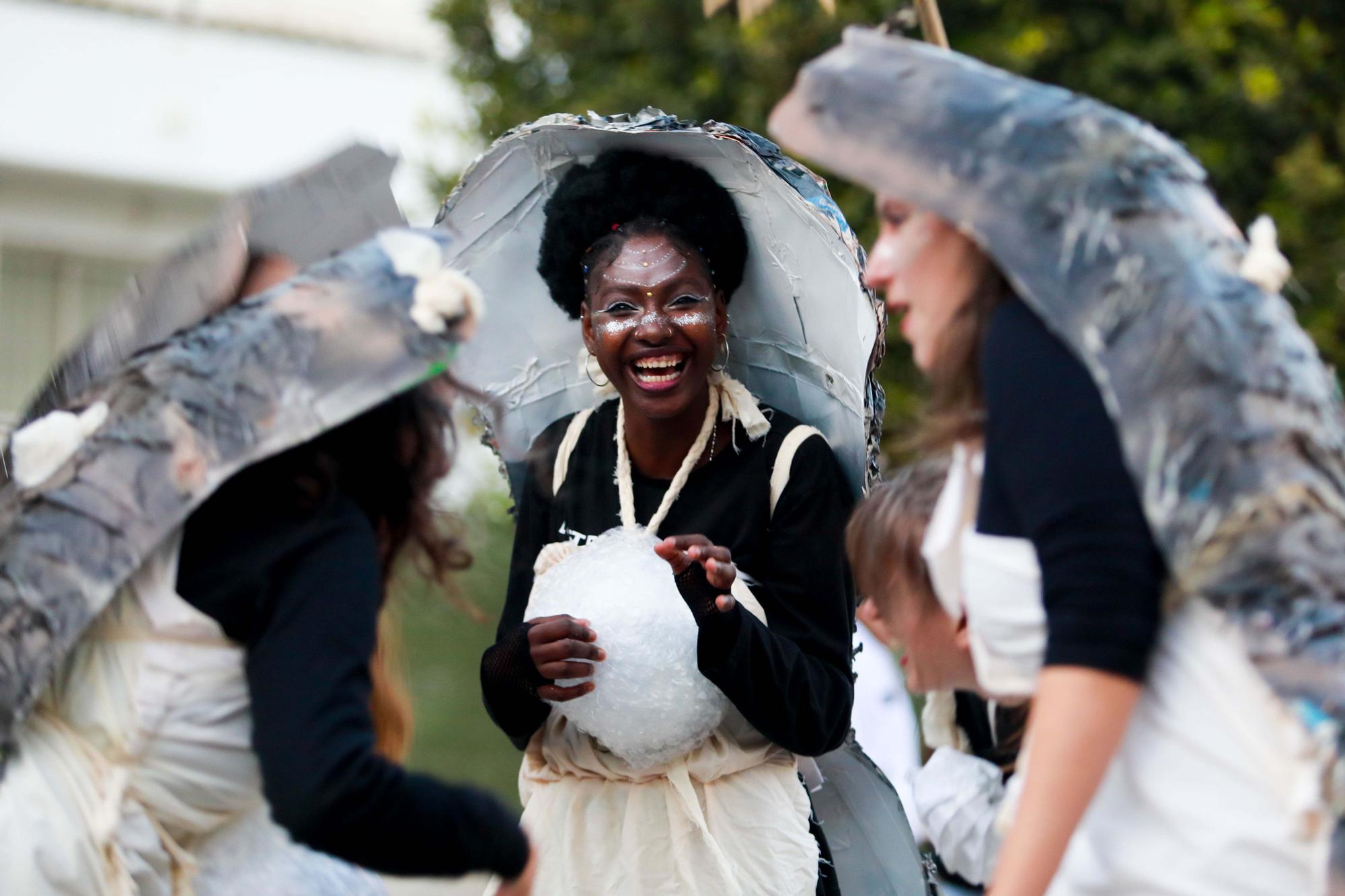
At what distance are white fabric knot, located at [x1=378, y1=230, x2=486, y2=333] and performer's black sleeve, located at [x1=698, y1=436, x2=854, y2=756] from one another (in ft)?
2.89

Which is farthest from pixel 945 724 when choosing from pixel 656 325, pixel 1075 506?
pixel 1075 506

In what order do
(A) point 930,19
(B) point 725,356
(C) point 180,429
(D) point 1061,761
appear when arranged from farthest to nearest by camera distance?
(B) point 725,356
(A) point 930,19
(C) point 180,429
(D) point 1061,761

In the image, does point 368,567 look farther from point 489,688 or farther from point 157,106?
point 157,106

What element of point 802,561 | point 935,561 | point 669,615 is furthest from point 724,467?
point 935,561

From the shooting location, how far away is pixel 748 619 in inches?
103

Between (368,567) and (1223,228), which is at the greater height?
(1223,228)

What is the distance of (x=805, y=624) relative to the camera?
286 cm

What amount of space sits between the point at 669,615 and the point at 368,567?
2.76 feet

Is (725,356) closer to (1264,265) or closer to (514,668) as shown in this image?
(514,668)

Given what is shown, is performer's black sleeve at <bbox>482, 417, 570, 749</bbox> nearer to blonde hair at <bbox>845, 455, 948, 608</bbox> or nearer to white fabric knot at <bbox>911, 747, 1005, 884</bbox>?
blonde hair at <bbox>845, 455, 948, 608</bbox>

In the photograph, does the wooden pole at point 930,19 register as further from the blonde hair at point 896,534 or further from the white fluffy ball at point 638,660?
the white fluffy ball at point 638,660

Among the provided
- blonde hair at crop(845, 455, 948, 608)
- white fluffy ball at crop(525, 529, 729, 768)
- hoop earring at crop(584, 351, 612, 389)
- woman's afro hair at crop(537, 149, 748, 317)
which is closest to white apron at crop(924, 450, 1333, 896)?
blonde hair at crop(845, 455, 948, 608)

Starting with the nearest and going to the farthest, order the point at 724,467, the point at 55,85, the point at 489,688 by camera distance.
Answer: the point at 489,688 < the point at 724,467 < the point at 55,85

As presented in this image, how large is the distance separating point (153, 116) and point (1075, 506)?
9421mm
